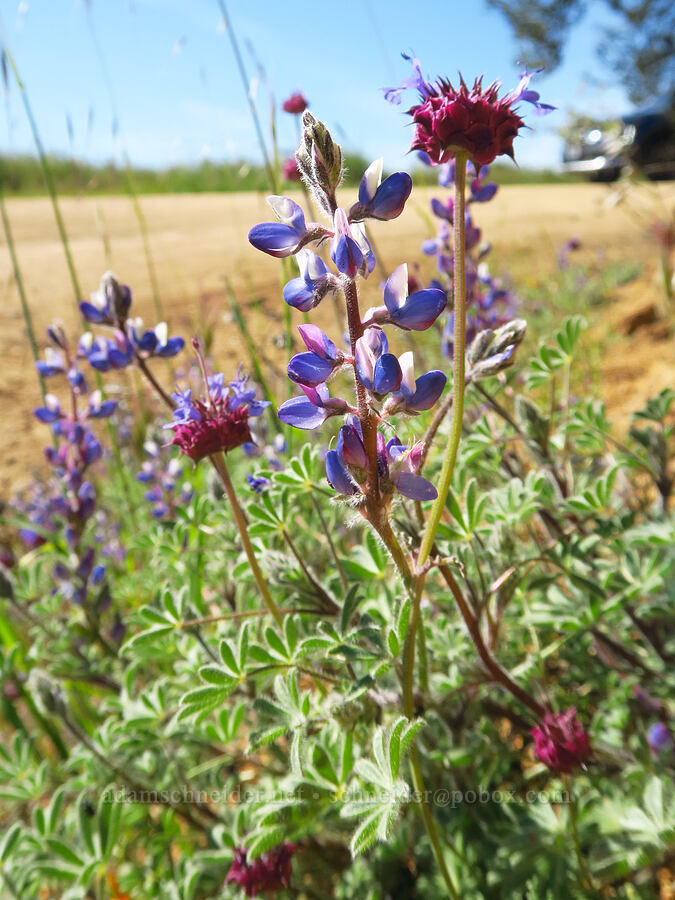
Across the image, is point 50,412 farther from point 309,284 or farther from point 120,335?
point 309,284

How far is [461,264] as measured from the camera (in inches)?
30.5

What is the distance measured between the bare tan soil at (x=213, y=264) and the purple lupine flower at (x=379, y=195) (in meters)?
1.29

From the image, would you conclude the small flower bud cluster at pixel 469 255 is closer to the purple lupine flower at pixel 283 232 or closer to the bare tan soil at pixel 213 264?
the bare tan soil at pixel 213 264

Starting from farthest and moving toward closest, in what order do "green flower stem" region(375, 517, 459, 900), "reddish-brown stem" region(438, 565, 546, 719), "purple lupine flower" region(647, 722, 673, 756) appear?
"purple lupine flower" region(647, 722, 673, 756), "reddish-brown stem" region(438, 565, 546, 719), "green flower stem" region(375, 517, 459, 900)

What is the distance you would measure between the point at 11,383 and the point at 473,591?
16.1ft

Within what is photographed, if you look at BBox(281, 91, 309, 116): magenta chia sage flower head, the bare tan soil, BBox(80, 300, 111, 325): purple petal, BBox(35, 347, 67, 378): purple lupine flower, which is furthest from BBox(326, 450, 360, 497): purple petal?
BBox(281, 91, 309, 116): magenta chia sage flower head

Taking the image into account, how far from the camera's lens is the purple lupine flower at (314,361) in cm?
79

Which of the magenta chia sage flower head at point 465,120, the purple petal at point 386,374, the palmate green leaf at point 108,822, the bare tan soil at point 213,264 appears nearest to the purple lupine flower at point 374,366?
the purple petal at point 386,374

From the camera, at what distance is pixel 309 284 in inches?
31.8

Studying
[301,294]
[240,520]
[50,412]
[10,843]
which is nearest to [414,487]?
[301,294]

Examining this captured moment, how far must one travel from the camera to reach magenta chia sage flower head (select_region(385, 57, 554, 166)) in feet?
2.64

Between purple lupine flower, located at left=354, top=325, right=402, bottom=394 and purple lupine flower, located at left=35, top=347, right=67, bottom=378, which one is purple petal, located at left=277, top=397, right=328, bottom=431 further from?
purple lupine flower, located at left=35, top=347, right=67, bottom=378

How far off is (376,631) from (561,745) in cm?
41

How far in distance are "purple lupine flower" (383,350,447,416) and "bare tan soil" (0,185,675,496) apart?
1.33 m
